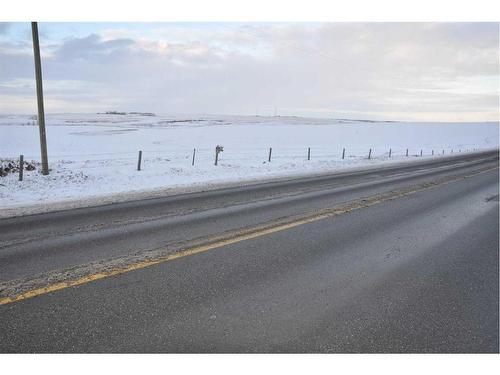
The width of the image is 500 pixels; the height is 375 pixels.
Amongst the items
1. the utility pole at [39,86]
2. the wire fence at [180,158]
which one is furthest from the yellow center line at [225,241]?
the utility pole at [39,86]

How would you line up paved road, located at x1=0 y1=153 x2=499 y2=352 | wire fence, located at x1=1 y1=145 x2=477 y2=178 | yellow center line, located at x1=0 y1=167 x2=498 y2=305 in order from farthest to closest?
wire fence, located at x1=1 y1=145 x2=477 y2=178 → yellow center line, located at x1=0 y1=167 x2=498 y2=305 → paved road, located at x1=0 y1=153 x2=499 y2=352

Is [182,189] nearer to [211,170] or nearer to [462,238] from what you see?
[211,170]

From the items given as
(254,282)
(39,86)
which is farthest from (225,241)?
(39,86)

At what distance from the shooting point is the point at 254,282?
4.51 metres

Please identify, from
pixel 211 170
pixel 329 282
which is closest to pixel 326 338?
pixel 329 282

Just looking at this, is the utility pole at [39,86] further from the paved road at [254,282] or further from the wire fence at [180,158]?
the paved road at [254,282]

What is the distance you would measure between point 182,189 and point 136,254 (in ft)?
25.3

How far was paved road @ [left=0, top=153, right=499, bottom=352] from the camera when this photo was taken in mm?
3309

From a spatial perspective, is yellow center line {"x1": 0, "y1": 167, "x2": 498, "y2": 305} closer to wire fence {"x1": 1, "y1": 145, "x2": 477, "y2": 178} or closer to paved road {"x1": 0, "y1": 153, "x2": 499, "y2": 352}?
paved road {"x1": 0, "y1": 153, "x2": 499, "y2": 352}

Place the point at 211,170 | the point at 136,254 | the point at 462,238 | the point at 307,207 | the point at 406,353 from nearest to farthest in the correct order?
the point at 406,353, the point at 136,254, the point at 462,238, the point at 307,207, the point at 211,170

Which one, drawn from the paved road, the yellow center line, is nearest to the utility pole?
the paved road

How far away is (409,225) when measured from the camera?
7809 mm

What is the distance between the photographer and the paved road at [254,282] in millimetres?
3309

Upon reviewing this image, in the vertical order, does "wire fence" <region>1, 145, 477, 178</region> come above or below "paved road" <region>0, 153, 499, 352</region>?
below
